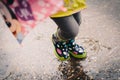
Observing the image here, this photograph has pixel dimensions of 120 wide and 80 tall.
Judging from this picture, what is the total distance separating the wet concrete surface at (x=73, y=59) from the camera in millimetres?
2869

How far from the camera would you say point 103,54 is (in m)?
3.06

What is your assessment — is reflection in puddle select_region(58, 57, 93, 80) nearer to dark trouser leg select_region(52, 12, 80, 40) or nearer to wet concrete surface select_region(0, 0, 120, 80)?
wet concrete surface select_region(0, 0, 120, 80)

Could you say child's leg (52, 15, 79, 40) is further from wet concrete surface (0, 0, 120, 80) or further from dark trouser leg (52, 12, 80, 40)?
wet concrete surface (0, 0, 120, 80)

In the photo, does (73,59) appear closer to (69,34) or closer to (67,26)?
(69,34)

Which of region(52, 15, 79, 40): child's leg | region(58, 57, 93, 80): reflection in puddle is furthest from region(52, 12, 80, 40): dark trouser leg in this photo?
region(58, 57, 93, 80): reflection in puddle

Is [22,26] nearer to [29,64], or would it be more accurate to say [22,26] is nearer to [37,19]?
[37,19]

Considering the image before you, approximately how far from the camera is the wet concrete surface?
2869mm

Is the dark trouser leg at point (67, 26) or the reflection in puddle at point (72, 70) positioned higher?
the dark trouser leg at point (67, 26)

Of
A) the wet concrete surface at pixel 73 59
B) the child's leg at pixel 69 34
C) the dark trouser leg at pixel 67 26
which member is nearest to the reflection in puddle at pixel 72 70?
the wet concrete surface at pixel 73 59

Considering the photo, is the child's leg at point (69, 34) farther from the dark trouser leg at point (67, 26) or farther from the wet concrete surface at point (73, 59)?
the wet concrete surface at point (73, 59)

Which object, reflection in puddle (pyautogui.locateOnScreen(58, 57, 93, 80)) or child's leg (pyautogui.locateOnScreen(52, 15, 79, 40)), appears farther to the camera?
reflection in puddle (pyautogui.locateOnScreen(58, 57, 93, 80))

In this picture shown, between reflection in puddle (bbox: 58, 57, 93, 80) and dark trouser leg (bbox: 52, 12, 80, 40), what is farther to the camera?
reflection in puddle (bbox: 58, 57, 93, 80)

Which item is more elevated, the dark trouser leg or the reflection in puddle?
the dark trouser leg

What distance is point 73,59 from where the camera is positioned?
3082 mm
